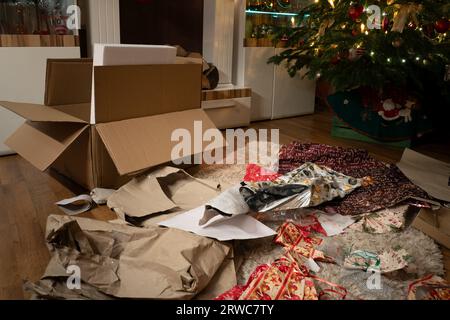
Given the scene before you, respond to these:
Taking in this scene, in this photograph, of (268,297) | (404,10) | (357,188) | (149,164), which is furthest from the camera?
(404,10)

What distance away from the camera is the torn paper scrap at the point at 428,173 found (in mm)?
1767

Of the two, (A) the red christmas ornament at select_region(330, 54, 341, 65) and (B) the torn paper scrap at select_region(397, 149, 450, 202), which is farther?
(A) the red christmas ornament at select_region(330, 54, 341, 65)

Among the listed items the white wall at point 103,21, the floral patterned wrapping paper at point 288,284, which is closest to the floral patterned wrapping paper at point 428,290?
the floral patterned wrapping paper at point 288,284

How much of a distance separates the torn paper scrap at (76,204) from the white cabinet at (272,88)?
1.97m

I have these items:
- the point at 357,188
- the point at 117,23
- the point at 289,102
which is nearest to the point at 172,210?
the point at 357,188

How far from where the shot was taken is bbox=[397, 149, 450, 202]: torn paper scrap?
1767 millimetres

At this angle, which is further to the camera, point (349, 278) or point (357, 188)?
point (357, 188)

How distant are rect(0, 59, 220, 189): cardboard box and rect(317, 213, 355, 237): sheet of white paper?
680 millimetres

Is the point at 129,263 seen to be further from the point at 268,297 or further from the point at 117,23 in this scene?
the point at 117,23

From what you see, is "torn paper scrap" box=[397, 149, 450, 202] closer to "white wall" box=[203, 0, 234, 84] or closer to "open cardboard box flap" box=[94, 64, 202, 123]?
"open cardboard box flap" box=[94, 64, 202, 123]

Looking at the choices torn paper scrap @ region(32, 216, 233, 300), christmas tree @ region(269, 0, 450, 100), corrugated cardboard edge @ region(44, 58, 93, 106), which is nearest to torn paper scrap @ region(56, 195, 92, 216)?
torn paper scrap @ region(32, 216, 233, 300)

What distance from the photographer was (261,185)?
1586mm

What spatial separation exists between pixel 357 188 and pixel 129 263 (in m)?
1.14

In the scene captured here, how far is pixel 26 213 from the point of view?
1.55m
